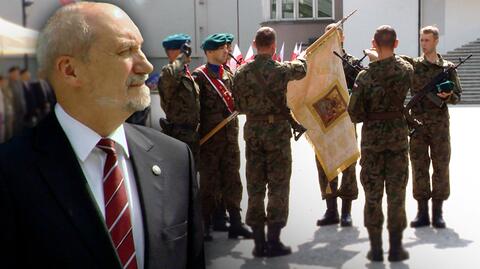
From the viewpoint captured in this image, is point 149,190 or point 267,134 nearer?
point 149,190

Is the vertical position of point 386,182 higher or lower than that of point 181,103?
lower

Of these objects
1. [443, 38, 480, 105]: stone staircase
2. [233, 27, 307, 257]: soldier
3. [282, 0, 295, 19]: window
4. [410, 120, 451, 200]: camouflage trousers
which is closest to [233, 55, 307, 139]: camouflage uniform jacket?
[233, 27, 307, 257]: soldier

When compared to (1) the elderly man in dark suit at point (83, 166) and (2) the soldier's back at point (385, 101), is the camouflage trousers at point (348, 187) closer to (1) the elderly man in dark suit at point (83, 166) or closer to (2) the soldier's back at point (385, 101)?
(2) the soldier's back at point (385, 101)

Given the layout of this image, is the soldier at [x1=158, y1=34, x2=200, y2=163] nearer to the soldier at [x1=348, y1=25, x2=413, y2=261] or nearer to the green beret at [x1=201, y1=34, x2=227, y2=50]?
the green beret at [x1=201, y1=34, x2=227, y2=50]

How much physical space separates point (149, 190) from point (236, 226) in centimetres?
408

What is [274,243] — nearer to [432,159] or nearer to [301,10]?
[432,159]

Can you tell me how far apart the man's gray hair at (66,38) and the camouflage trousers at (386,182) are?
11.8 feet

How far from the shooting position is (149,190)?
Answer: 1.55 meters

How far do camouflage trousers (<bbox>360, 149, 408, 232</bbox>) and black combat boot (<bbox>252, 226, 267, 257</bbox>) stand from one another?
76 centimetres

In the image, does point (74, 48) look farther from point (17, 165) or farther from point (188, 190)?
point (188, 190)

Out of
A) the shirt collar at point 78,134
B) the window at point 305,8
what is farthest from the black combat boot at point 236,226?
the window at point 305,8

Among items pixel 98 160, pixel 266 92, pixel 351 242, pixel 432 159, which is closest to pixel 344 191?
pixel 351 242

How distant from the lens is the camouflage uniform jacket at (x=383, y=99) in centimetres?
461

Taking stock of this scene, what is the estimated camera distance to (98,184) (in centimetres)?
149
